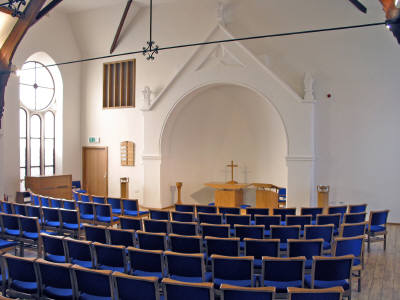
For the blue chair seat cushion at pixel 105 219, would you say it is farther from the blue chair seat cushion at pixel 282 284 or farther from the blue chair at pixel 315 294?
the blue chair at pixel 315 294

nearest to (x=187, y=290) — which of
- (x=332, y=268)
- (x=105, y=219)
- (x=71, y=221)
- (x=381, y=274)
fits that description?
(x=332, y=268)

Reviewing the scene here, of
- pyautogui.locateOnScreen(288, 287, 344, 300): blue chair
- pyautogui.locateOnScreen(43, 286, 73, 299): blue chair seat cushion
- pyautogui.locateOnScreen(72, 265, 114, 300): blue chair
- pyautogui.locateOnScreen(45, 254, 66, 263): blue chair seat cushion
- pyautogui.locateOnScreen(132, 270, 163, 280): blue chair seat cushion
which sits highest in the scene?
pyautogui.locateOnScreen(288, 287, 344, 300): blue chair

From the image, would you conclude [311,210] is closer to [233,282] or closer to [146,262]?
[233,282]

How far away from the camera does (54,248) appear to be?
4305 millimetres

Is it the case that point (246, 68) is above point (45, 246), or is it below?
above

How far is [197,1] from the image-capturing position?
10.6 m

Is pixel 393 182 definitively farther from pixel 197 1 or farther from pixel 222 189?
pixel 197 1

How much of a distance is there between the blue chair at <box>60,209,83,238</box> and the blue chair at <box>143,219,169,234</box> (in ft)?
4.28

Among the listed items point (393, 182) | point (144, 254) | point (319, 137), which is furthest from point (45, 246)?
point (393, 182)

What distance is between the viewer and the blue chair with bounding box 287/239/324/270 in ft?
13.4

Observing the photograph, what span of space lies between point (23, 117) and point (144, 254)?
9288 mm

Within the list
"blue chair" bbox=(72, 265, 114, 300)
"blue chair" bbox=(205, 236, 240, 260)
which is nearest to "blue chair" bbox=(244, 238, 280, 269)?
"blue chair" bbox=(205, 236, 240, 260)

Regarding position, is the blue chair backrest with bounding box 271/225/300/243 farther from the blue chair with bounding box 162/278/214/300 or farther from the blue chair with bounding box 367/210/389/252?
the blue chair with bounding box 162/278/214/300

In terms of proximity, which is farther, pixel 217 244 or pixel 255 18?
pixel 255 18
